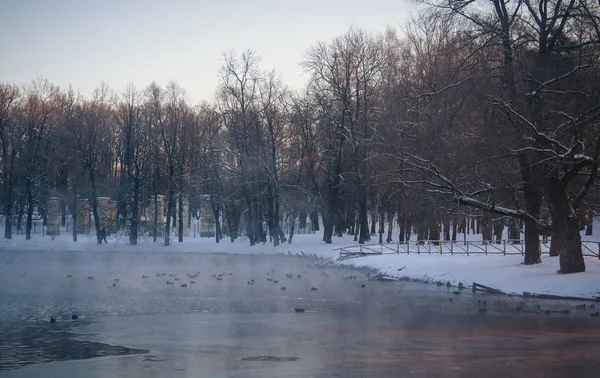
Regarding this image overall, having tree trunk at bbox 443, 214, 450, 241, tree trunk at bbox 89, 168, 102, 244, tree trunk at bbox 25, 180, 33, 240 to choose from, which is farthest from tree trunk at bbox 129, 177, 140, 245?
tree trunk at bbox 443, 214, 450, 241

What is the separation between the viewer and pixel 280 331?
59.9ft

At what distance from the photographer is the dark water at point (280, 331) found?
43.4ft

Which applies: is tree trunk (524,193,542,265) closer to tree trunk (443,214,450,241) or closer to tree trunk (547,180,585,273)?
tree trunk (547,180,585,273)

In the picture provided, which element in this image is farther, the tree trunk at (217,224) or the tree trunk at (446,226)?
the tree trunk at (217,224)

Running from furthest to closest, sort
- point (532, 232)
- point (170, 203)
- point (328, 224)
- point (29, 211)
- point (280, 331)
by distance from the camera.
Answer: point (170, 203) → point (29, 211) → point (328, 224) → point (532, 232) → point (280, 331)

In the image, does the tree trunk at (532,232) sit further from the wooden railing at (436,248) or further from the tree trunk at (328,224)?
the tree trunk at (328,224)

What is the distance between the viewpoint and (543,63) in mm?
27422

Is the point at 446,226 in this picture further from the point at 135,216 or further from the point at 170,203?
the point at 135,216

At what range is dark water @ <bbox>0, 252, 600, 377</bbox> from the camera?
1323 centimetres

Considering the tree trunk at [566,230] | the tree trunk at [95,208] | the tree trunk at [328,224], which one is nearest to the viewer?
the tree trunk at [566,230]

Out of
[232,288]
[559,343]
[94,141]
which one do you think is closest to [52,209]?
[94,141]

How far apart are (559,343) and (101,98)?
67711 millimetres

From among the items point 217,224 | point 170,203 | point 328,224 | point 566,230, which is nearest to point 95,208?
point 170,203

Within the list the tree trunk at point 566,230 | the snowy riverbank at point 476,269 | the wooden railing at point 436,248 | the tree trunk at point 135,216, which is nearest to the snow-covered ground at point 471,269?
the snowy riverbank at point 476,269
